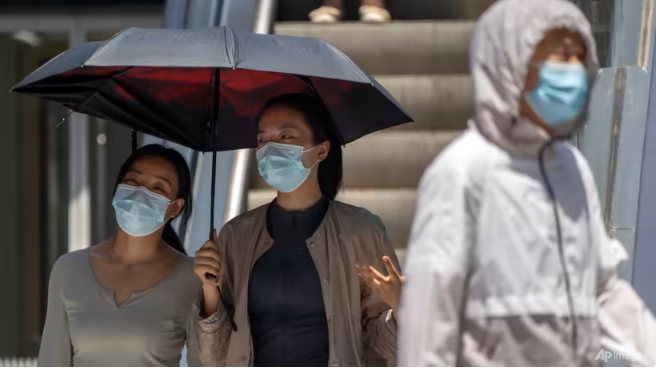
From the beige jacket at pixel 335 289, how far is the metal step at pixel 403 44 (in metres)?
3.21

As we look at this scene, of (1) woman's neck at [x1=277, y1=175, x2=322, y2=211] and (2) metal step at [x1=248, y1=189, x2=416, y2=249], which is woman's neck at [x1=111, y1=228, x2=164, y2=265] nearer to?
(1) woman's neck at [x1=277, y1=175, x2=322, y2=211]

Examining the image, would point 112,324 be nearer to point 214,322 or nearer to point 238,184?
point 214,322

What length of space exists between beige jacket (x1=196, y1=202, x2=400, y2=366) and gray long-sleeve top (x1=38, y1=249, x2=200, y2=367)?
149 mm

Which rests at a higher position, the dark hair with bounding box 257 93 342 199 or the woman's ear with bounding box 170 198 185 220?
the dark hair with bounding box 257 93 342 199

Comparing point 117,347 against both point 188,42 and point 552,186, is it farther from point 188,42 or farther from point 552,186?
point 552,186

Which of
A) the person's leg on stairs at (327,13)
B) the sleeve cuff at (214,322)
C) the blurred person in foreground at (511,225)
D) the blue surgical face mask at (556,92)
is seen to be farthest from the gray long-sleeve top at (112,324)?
the person's leg on stairs at (327,13)

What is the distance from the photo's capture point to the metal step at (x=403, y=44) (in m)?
6.97

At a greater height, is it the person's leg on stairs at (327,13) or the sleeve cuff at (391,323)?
the person's leg on stairs at (327,13)

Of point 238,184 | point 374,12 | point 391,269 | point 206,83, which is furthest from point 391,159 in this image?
point 391,269

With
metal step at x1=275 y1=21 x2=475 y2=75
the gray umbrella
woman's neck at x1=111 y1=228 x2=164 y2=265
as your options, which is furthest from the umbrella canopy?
metal step at x1=275 y1=21 x2=475 y2=75

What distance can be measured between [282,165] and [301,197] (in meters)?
0.17

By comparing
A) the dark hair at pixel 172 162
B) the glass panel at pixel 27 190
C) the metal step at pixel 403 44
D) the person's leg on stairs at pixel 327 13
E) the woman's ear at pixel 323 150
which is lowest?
the glass panel at pixel 27 190

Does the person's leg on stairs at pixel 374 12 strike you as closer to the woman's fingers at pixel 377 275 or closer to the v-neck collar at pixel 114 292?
the v-neck collar at pixel 114 292

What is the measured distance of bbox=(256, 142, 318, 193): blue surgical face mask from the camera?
368 cm
